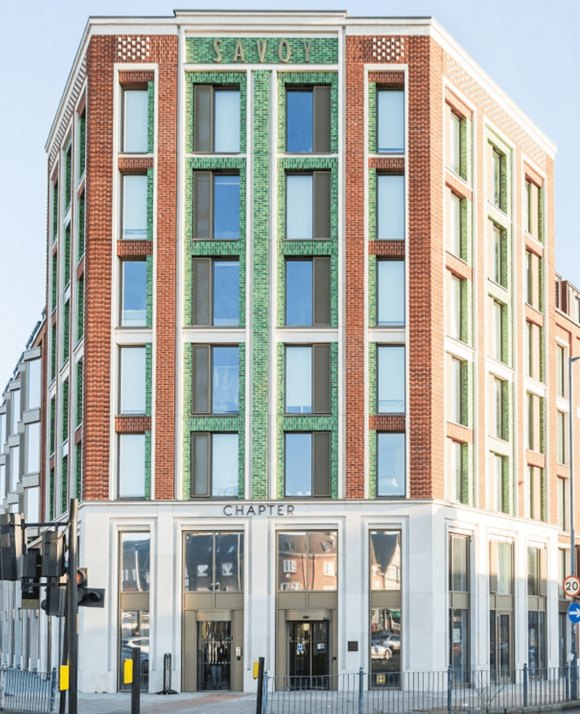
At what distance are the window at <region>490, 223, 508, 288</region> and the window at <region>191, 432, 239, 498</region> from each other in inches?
616

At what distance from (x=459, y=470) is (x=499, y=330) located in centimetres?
829

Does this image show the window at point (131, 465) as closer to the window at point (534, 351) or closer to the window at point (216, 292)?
the window at point (216, 292)

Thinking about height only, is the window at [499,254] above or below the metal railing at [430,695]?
above

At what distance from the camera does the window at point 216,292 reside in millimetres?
58219

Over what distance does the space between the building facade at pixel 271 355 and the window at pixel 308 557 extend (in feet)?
0.25

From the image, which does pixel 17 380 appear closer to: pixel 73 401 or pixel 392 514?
pixel 73 401

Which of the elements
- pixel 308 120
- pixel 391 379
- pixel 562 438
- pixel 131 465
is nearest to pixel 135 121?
pixel 308 120

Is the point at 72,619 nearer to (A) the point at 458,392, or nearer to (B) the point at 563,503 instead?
(A) the point at 458,392

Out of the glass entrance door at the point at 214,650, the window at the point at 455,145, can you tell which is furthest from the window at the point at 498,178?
the glass entrance door at the point at 214,650

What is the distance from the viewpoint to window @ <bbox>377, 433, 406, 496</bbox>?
5759 centimetres

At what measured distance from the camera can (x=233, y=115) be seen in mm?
59250

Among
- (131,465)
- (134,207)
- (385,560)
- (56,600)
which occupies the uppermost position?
(134,207)

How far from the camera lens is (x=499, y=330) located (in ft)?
221

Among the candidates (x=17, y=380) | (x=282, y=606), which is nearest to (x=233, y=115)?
(x=282, y=606)
